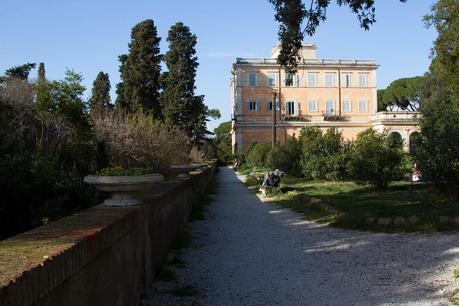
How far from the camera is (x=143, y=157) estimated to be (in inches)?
734

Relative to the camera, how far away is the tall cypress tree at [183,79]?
138 ft

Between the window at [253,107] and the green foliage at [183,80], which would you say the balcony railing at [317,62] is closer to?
the window at [253,107]

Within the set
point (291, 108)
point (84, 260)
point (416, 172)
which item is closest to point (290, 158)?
point (416, 172)

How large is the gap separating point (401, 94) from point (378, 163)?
8739cm

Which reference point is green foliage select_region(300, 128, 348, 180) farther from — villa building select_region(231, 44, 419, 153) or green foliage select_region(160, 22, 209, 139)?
villa building select_region(231, 44, 419, 153)

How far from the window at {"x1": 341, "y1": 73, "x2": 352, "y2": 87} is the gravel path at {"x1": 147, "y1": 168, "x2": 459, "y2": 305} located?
70591 mm

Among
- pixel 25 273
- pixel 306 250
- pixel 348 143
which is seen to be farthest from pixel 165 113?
→ pixel 25 273

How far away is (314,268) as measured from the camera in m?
7.38

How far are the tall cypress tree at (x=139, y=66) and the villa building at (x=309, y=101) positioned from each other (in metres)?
38.7

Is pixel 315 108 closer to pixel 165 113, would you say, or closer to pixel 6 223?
Answer: pixel 165 113

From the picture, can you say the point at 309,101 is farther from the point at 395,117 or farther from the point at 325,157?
the point at 325,157

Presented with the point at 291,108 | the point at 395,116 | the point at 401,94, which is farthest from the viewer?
the point at 401,94

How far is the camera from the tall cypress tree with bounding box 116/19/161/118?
1451 inches

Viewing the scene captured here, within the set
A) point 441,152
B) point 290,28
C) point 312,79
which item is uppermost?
point 312,79
